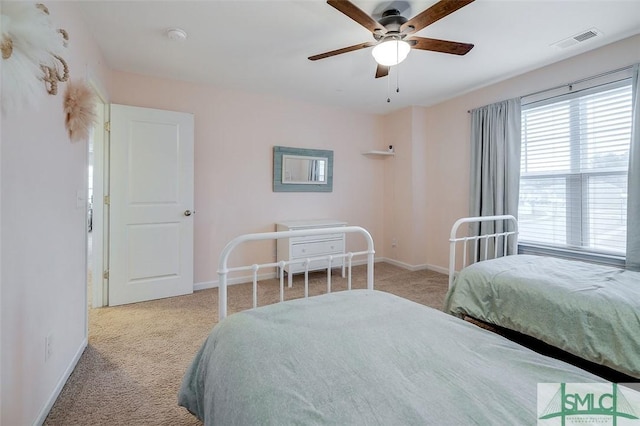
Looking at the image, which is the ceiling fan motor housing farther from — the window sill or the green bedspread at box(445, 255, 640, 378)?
the window sill

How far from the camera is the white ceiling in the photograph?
2014 millimetres

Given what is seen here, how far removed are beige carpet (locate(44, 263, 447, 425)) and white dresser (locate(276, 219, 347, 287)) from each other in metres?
0.26

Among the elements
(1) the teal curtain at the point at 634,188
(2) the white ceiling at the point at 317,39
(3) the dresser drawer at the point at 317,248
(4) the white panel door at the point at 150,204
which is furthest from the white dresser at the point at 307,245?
(1) the teal curtain at the point at 634,188

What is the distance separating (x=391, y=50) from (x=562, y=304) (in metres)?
1.89

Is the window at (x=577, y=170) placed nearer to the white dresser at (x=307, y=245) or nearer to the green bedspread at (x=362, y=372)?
the white dresser at (x=307, y=245)

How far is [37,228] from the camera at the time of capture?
4.60 feet

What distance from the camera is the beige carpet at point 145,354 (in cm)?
152

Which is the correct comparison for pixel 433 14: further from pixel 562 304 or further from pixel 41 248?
pixel 41 248

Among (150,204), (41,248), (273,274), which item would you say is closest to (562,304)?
(41,248)

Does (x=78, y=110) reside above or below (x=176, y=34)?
below

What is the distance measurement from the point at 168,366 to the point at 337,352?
5.04 ft

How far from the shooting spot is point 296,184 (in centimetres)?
402

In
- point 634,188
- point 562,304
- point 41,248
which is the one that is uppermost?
point 634,188

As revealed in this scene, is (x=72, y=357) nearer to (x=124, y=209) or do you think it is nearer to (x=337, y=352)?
(x=124, y=209)
